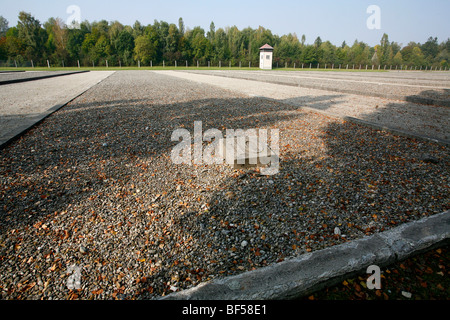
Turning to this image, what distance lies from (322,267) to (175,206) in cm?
172

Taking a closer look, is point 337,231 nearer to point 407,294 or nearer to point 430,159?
point 407,294

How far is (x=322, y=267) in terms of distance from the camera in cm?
195

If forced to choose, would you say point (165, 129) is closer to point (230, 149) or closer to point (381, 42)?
point (230, 149)

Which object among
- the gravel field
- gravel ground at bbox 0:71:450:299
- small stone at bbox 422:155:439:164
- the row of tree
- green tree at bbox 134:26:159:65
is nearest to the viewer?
gravel ground at bbox 0:71:450:299

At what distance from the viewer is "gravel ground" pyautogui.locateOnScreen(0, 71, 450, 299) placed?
6.97 feet

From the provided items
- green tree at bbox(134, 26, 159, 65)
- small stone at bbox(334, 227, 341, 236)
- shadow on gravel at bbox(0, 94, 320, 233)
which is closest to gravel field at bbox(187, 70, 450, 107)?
shadow on gravel at bbox(0, 94, 320, 233)

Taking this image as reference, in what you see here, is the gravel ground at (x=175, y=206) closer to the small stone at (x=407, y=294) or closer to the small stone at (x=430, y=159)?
the small stone at (x=430, y=159)

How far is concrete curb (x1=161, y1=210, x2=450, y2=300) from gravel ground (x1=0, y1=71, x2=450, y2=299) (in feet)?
0.60

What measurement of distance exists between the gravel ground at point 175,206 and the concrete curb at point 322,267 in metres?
0.18

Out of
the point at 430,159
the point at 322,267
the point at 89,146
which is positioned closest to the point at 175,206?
the point at 322,267

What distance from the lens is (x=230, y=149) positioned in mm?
4051

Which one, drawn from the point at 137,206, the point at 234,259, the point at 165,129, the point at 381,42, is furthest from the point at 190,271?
the point at 381,42

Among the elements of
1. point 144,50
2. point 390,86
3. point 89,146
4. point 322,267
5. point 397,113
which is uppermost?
point 144,50

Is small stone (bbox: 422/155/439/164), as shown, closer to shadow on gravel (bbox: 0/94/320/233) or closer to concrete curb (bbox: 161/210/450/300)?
concrete curb (bbox: 161/210/450/300)
